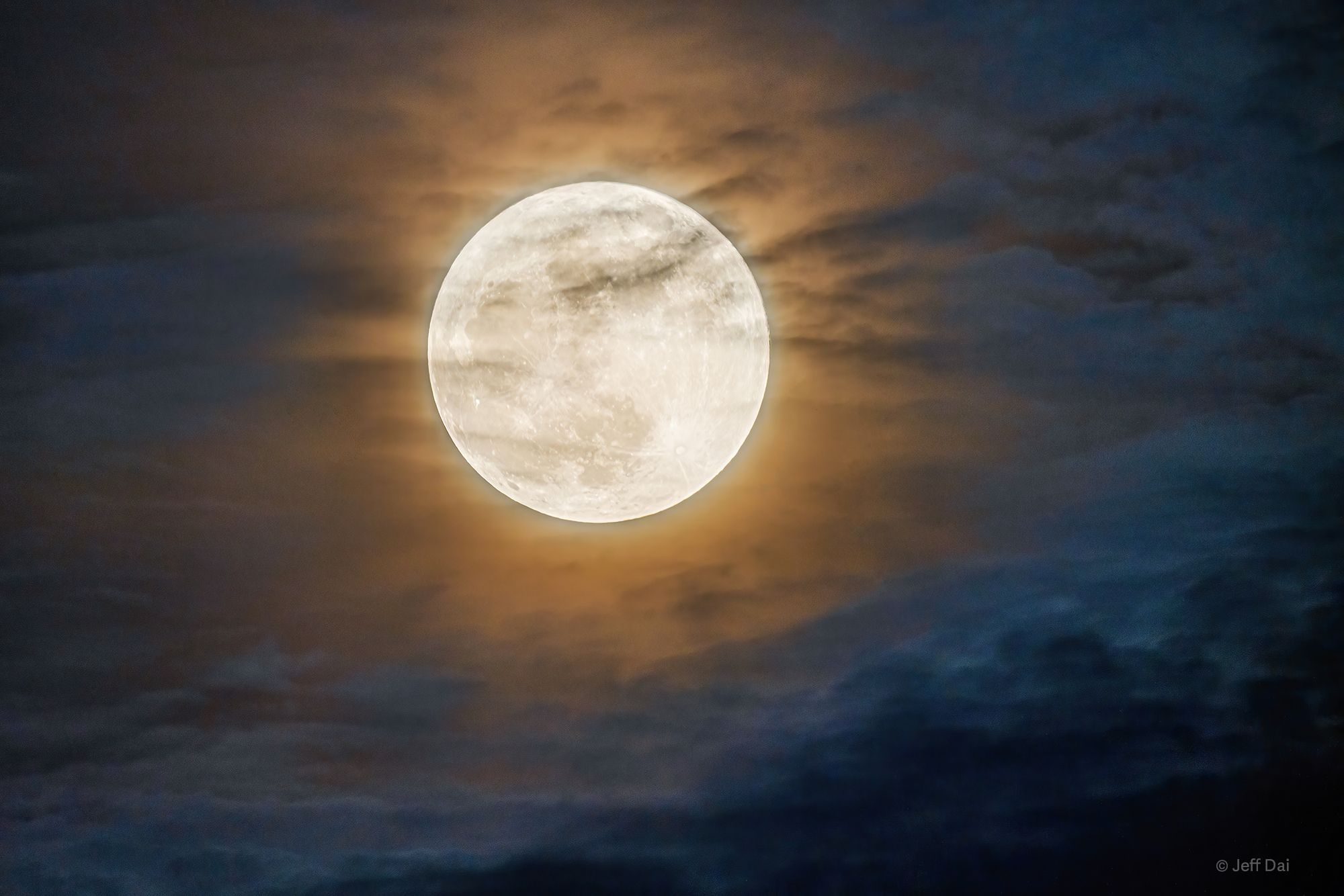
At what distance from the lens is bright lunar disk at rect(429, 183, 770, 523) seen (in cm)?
461

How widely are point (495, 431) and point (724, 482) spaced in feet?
5.89

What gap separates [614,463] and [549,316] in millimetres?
806

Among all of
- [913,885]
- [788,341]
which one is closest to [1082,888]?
[913,885]

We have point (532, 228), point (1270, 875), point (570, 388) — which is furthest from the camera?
point (1270, 875)

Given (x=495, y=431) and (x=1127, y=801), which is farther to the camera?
(x=1127, y=801)

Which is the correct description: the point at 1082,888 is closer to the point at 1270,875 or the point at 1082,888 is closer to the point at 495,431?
the point at 1270,875

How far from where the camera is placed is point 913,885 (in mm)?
7602

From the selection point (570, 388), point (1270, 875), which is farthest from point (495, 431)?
point (1270, 875)

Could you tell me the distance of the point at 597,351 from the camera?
457 cm

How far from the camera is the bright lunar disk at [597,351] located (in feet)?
15.1

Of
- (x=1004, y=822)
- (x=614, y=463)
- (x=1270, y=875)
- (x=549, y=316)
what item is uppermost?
(x=549, y=316)

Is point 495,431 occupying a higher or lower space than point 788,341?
lower

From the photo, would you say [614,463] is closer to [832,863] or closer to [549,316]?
[549,316]

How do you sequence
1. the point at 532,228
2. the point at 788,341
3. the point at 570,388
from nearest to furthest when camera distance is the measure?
the point at 570,388, the point at 532,228, the point at 788,341
